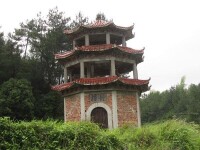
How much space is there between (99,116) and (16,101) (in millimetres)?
→ 10607

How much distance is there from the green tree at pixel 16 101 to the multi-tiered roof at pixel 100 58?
672 centimetres

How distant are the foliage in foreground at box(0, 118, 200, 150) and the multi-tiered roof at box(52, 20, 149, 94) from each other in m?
7.10

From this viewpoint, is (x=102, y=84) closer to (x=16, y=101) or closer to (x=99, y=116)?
(x=99, y=116)

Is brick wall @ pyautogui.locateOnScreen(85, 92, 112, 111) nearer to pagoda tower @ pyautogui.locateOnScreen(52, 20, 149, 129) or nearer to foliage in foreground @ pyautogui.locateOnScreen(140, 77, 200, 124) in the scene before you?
pagoda tower @ pyautogui.locateOnScreen(52, 20, 149, 129)

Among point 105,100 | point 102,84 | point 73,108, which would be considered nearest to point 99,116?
point 105,100

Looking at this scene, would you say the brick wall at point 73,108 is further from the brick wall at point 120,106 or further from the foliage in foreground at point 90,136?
the foliage in foreground at point 90,136

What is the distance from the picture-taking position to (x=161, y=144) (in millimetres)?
11156

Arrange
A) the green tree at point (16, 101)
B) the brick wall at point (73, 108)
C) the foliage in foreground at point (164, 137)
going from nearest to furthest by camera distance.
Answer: the foliage in foreground at point (164, 137), the brick wall at point (73, 108), the green tree at point (16, 101)

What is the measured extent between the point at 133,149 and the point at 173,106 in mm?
35689

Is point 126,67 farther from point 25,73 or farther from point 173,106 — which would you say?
point 173,106

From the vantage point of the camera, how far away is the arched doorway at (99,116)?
771 inches

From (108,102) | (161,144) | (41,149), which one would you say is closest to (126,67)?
(108,102)

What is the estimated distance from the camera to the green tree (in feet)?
90.2

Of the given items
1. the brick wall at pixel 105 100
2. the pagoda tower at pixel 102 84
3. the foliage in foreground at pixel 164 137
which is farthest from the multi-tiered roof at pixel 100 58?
the foliage in foreground at pixel 164 137
